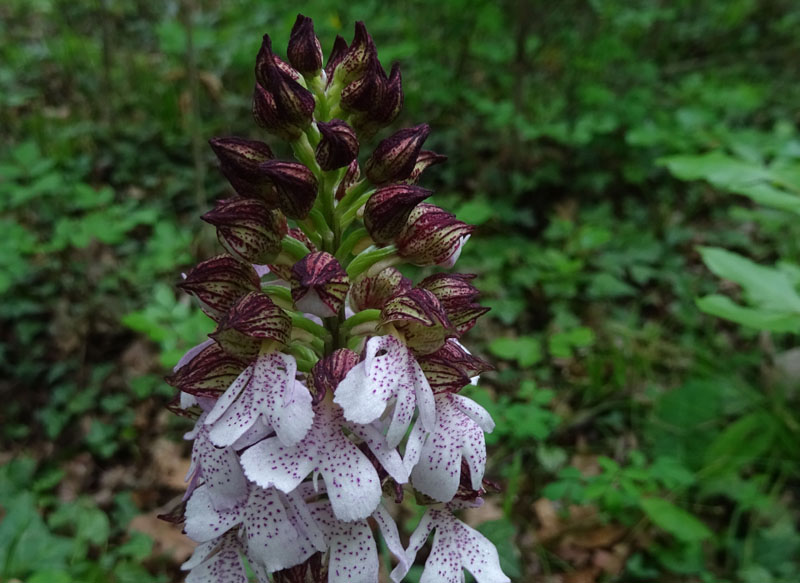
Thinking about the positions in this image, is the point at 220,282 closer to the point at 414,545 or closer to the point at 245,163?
the point at 245,163

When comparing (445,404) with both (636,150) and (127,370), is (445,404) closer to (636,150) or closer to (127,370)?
(127,370)

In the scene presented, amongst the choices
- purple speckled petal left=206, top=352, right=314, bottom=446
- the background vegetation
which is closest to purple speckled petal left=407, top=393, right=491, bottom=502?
purple speckled petal left=206, top=352, right=314, bottom=446

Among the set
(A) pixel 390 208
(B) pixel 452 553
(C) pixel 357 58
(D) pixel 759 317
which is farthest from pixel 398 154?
(D) pixel 759 317

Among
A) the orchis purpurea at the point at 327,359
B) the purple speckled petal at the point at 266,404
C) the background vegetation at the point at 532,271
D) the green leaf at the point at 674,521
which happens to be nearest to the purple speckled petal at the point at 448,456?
the orchis purpurea at the point at 327,359

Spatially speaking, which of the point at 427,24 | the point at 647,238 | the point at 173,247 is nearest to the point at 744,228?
the point at 647,238

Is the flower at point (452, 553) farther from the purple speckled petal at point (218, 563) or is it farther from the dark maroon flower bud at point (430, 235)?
the dark maroon flower bud at point (430, 235)

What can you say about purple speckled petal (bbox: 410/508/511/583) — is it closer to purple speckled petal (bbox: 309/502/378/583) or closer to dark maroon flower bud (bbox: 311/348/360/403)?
purple speckled petal (bbox: 309/502/378/583)
